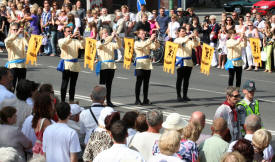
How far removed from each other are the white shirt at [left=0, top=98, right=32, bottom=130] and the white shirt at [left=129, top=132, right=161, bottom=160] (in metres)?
1.98

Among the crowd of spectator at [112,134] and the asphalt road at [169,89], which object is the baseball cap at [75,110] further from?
the asphalt road at [169,89]

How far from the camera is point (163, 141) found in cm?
678

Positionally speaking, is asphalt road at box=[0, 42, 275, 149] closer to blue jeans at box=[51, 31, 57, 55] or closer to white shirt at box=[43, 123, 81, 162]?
blue jeans at box=[51, 31, 57, 55]

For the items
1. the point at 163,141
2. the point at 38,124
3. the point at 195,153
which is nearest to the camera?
the point at 163,141

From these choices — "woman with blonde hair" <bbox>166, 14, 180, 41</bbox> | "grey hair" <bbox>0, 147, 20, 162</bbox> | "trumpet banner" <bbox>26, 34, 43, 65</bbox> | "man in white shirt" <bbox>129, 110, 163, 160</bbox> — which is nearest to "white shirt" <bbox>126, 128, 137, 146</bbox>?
"man in white shirt" <bbox>129, 110, 163, 160</bbox>

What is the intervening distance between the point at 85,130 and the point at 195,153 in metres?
2.01

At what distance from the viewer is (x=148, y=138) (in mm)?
7609

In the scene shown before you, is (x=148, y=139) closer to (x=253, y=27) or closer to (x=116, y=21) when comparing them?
(x=253, y=27)

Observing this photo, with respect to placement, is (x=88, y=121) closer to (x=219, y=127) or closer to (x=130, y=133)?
(x=130, y=133)

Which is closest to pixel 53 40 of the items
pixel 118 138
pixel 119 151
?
pixel 118 138

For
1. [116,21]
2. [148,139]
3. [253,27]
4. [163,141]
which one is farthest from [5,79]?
[116,21]

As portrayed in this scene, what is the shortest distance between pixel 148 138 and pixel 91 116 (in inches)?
55.5

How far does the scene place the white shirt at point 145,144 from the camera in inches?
299

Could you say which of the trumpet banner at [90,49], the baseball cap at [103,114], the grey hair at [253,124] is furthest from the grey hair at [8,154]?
the trumpet banner at [90,49]
